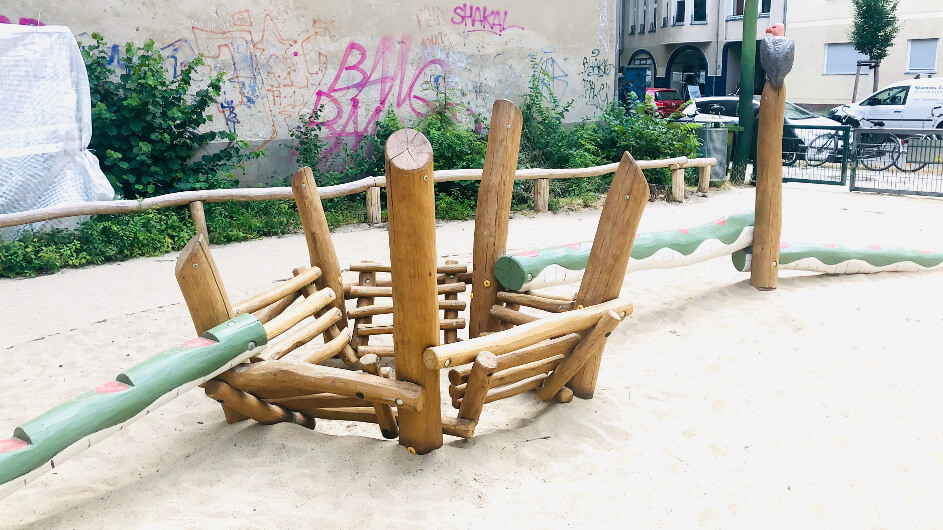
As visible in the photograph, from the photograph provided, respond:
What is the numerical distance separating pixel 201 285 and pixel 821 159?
1041 centimetres

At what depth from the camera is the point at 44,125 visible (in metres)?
6.80

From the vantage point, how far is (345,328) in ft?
14.3

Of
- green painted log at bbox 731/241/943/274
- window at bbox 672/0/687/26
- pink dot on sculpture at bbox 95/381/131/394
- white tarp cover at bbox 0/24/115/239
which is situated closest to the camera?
pink dot on sculpture at bbox 95/381/131/394

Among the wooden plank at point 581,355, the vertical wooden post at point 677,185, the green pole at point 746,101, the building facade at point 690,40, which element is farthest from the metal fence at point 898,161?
the building facade at point 690,40

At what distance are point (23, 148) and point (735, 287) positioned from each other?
600 centimetres

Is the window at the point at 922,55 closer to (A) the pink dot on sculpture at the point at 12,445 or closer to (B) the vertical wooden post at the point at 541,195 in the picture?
(B) the vertical wooden post at the point at 541,195

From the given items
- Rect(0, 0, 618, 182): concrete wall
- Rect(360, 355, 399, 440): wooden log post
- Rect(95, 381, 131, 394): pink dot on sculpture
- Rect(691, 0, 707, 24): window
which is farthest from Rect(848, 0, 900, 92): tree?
Rect(95, 381, 131, 394): pink dot on sculpture

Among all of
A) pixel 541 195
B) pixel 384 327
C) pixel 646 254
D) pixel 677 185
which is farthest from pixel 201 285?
pixel 677 185

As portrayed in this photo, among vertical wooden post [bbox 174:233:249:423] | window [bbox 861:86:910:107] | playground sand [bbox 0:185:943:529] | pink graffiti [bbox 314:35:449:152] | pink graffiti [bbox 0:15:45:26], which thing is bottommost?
playground sand [bbox 0:185:943:529]

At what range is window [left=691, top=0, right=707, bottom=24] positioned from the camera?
88.6 feet

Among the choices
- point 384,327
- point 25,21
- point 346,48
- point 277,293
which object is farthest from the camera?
point 346,48

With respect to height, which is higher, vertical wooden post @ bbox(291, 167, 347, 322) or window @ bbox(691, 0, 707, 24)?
window @ bbox(691, 0, 707, 24)

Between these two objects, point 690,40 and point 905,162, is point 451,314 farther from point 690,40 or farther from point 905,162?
point 690,40

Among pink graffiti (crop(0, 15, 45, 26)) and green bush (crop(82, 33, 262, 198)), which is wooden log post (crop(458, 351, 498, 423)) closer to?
green bush (crop(82, 33, 262, 198))
